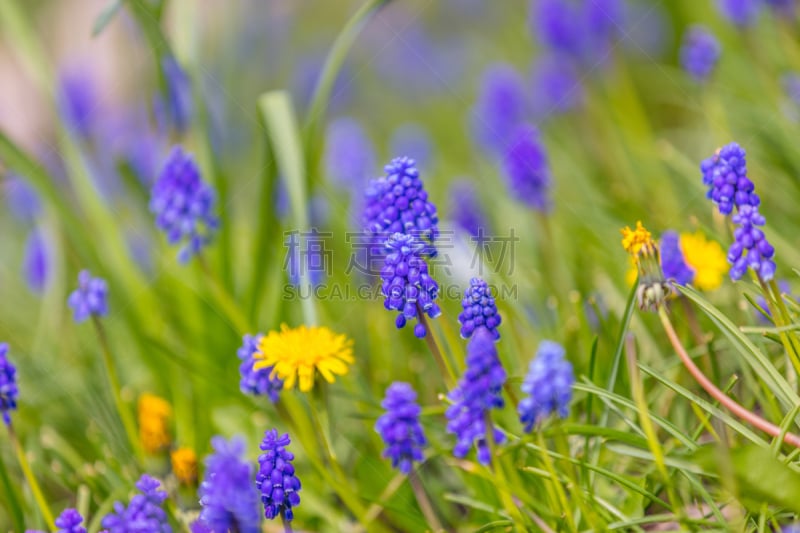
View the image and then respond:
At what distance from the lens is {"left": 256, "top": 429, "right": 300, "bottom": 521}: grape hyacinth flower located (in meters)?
2.03

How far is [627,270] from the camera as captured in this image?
347 cm

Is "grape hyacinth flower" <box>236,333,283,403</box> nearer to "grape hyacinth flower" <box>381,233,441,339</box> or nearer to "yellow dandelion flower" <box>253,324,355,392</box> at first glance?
"yellow dandelion flower" <box>253,324,355,392</box>

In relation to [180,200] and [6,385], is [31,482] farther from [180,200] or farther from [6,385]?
[180,200]

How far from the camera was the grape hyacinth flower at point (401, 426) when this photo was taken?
204cm

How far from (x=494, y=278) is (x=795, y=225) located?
1.38 metres

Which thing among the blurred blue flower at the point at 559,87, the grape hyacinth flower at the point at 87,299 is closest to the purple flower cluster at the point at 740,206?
the grape hyacinth flower at the point at 87,299

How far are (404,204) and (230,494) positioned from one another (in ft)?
3.01

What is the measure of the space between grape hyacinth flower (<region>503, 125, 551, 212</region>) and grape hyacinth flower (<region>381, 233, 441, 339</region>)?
1.84 meters

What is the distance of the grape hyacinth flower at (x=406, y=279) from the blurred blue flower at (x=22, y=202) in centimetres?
456

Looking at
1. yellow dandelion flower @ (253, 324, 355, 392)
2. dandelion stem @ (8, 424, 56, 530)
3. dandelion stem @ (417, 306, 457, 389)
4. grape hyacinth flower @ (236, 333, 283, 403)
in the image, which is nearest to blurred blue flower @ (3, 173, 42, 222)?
dandelion stem @ (8, 424, 56, 530)

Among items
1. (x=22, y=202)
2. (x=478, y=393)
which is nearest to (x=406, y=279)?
(x=478, y=393)

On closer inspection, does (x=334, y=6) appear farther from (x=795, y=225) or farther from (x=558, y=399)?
(x=558, y=399)

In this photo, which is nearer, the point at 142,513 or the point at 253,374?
the point at 142,513

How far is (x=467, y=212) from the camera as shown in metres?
4.45
